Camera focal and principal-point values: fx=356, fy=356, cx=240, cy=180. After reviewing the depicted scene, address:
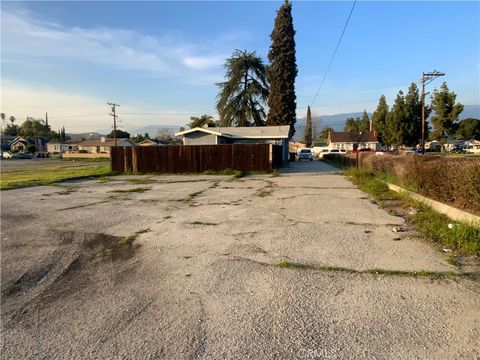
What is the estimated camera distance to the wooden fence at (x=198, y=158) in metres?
23.3

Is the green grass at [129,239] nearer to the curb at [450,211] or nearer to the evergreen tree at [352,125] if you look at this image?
the curb at [450,211]

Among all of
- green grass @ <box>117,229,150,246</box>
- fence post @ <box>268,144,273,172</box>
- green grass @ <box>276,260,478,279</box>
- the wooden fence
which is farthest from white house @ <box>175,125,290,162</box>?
green grass @ <box>276,260,478,279</box>

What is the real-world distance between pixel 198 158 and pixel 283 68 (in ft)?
83.4

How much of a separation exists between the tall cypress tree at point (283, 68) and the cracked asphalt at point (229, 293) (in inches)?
1491

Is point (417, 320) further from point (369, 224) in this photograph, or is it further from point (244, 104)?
point (244, 104)

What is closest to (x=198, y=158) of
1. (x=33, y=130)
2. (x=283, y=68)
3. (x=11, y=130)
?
(x=283, y=68)

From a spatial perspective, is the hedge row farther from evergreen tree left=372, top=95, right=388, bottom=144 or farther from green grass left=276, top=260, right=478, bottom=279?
evergreen tree left=372, top=95, right=388, bottom=144

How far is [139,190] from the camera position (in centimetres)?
1447

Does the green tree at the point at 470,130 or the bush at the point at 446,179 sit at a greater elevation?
the green tree at the point at 470,130

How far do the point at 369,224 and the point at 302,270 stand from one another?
328cm

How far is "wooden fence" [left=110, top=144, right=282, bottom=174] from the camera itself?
2334cm

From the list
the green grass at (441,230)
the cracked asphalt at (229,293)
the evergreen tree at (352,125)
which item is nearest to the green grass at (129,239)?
the cracked asphalt at (229,293)

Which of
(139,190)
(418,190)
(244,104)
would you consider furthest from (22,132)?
(418,190)

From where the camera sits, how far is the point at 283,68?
4434 cm
